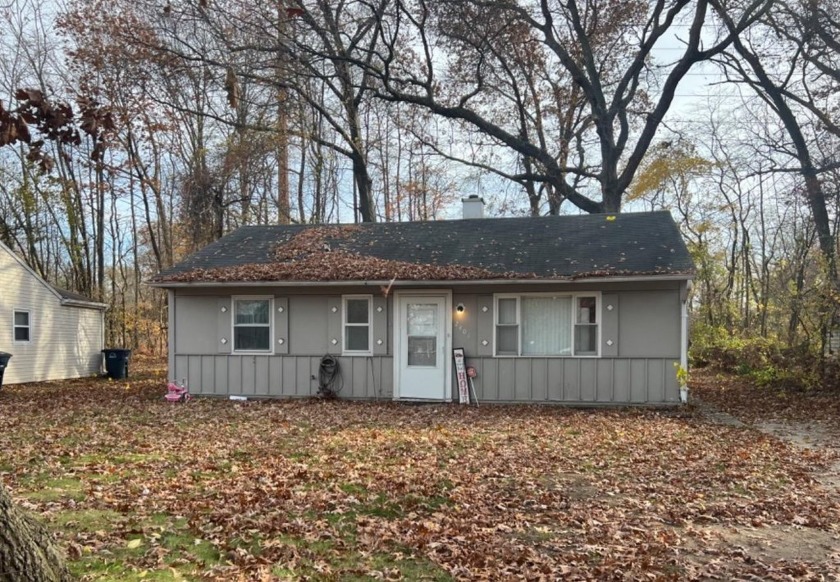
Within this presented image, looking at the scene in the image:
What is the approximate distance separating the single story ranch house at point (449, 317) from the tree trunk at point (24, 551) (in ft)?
30.7

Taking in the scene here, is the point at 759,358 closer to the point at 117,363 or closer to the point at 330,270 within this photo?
the point at 330,270

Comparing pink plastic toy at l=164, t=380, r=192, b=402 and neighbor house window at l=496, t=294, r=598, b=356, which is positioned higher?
neighbor house window at l=496, t=294, r=598, b=356

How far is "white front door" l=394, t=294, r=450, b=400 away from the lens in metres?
Result: 12.4

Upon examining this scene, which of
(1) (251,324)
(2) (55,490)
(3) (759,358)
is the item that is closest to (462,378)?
(1) (251,324)

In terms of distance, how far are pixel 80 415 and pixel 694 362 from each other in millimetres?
20175

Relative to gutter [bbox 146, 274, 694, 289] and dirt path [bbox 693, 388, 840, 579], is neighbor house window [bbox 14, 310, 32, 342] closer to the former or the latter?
gutter [bbox 146, 274, 694, 289]

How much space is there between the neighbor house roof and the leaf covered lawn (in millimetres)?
3259

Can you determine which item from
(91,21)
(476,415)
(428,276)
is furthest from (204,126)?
(476,415)

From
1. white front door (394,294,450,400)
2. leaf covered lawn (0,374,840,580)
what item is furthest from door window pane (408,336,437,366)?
leaf covered lawn (0,374,840,580)

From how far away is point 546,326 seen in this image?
1207cm

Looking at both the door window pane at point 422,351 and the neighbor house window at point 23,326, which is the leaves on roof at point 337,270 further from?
the neighbor house window at point 23,326

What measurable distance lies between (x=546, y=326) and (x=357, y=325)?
374cm

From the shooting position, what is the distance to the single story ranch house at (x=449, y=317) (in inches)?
456

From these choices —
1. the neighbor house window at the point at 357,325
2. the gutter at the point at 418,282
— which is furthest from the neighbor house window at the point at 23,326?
the neighbor house window at the point at 357,325
